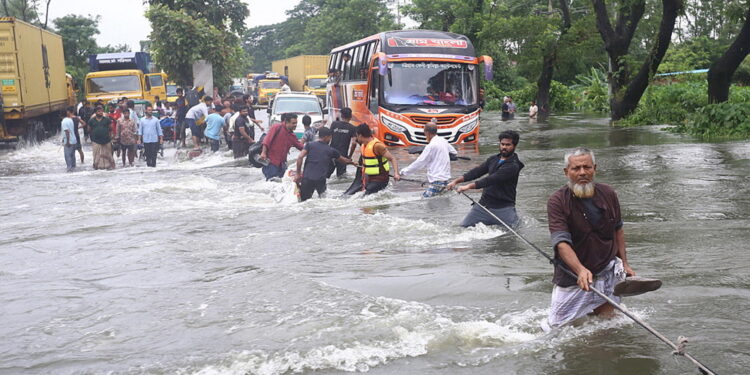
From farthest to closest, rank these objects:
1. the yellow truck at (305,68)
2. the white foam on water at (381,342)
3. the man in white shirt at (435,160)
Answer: the yellow truck at (305,68)
the man in white shirt at (435,160)
the white foam on water at (381,342)

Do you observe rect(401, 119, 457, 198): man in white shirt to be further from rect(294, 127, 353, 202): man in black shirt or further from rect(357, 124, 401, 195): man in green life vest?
rect(294, 127, 353, 202): man in black shirt

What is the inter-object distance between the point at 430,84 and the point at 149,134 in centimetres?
686

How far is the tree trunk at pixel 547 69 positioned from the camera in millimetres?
34031

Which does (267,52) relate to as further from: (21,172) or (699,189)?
(699,189)

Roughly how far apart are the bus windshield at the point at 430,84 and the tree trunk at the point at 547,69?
14726mm

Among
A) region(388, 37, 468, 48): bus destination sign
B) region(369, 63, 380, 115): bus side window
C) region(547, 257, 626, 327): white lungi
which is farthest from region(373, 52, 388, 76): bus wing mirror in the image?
region(547, 257, 626, 327): white lungi

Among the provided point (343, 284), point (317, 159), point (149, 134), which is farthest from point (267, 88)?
point (343, 284)

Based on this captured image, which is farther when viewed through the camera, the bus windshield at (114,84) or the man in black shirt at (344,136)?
the bus windshield at (114,84)

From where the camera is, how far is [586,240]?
17.4 feet

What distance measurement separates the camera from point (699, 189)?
13.1 m

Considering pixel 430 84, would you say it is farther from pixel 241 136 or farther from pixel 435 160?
pixel 435 160

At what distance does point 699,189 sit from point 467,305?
757cm

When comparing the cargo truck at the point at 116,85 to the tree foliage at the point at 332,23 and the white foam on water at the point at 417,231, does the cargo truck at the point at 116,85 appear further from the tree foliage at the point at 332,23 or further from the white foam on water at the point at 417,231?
the tree foliage at the point at 332,23

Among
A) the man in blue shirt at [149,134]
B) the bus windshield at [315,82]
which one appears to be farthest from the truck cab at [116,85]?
the bus windshield at [315,82]
